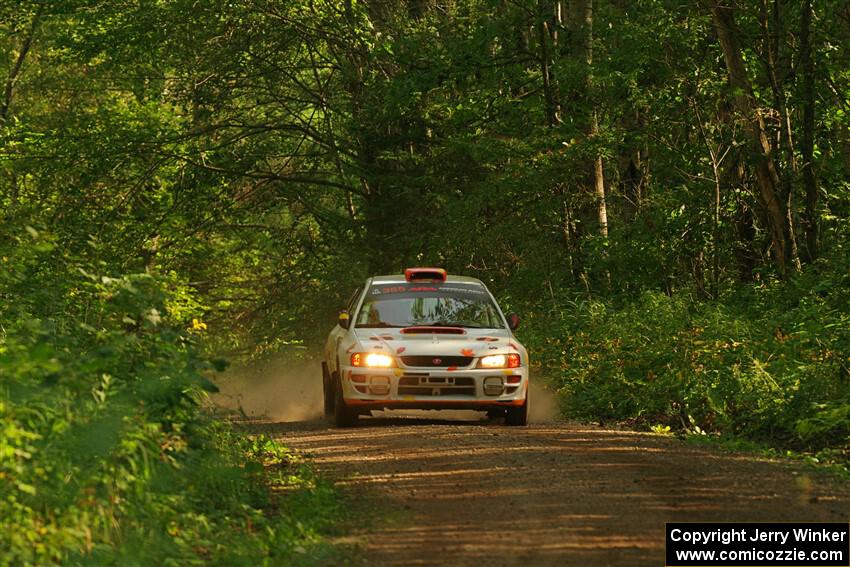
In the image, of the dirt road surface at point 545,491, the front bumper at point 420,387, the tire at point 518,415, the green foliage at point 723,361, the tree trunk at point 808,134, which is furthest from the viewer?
the tree trunk at point 808,134

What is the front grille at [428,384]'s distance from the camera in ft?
49.1

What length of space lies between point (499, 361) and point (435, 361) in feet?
2.34

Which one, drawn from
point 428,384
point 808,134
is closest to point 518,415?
point 428,384

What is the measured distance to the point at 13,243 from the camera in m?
15.9

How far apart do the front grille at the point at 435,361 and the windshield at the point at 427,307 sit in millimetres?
902

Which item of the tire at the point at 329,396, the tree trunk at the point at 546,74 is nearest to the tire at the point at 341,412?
the tire at the point at 329,396

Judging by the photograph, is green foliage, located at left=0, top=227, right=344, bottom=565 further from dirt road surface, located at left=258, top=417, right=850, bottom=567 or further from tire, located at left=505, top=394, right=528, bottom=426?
tire, located at left=505, top=394, right=528, bottom=426

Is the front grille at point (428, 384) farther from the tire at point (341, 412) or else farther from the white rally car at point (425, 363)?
the tire at point (341, 412)

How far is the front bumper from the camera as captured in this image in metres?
15.0

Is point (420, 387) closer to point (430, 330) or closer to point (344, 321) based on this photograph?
point (430, 330)

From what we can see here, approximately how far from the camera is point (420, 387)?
1497 cm

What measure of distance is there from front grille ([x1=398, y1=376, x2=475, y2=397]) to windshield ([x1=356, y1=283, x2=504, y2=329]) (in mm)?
1059

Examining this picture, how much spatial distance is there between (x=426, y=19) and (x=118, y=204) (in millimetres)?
7912

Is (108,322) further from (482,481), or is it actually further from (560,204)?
(560,204)
